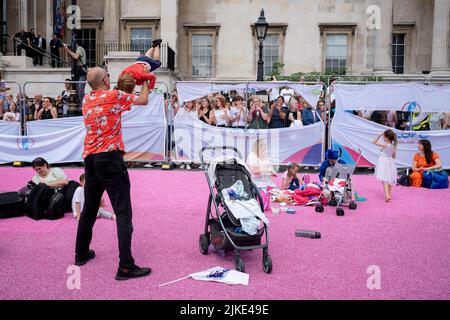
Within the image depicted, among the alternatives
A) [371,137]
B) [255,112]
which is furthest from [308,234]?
[371,137]

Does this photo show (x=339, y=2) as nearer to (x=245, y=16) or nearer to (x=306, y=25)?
(x=306, y=25)

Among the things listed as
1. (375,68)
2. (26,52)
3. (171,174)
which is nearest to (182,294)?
(171,174)

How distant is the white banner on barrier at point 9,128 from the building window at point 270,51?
18277 millimetres

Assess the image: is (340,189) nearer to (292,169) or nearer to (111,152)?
(292,169)

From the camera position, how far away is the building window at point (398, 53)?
30.1 meters

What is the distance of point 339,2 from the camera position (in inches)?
1129

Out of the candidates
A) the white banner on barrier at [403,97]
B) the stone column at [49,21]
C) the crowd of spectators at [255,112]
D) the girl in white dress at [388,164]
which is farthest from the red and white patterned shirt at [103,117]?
the stone column at [49,21]

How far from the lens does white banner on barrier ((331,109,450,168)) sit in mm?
13500

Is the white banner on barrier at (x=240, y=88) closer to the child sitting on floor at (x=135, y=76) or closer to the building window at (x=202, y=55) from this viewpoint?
the child sitting on floor at (x=135, y=76)

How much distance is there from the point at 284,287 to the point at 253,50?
84.5ft

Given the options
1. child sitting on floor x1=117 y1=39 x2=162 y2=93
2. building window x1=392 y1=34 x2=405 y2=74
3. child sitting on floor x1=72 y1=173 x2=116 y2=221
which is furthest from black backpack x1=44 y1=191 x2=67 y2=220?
building window x1=392 y1=34 x2=405 y2=74

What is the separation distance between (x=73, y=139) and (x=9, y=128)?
6.65ft

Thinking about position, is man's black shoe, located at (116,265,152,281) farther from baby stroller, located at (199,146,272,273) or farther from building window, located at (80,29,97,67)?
building window, located at (80,29,97,67)

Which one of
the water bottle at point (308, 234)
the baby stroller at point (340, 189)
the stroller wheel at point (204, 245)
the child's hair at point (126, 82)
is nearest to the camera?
the child's hair at point (126, 82)
